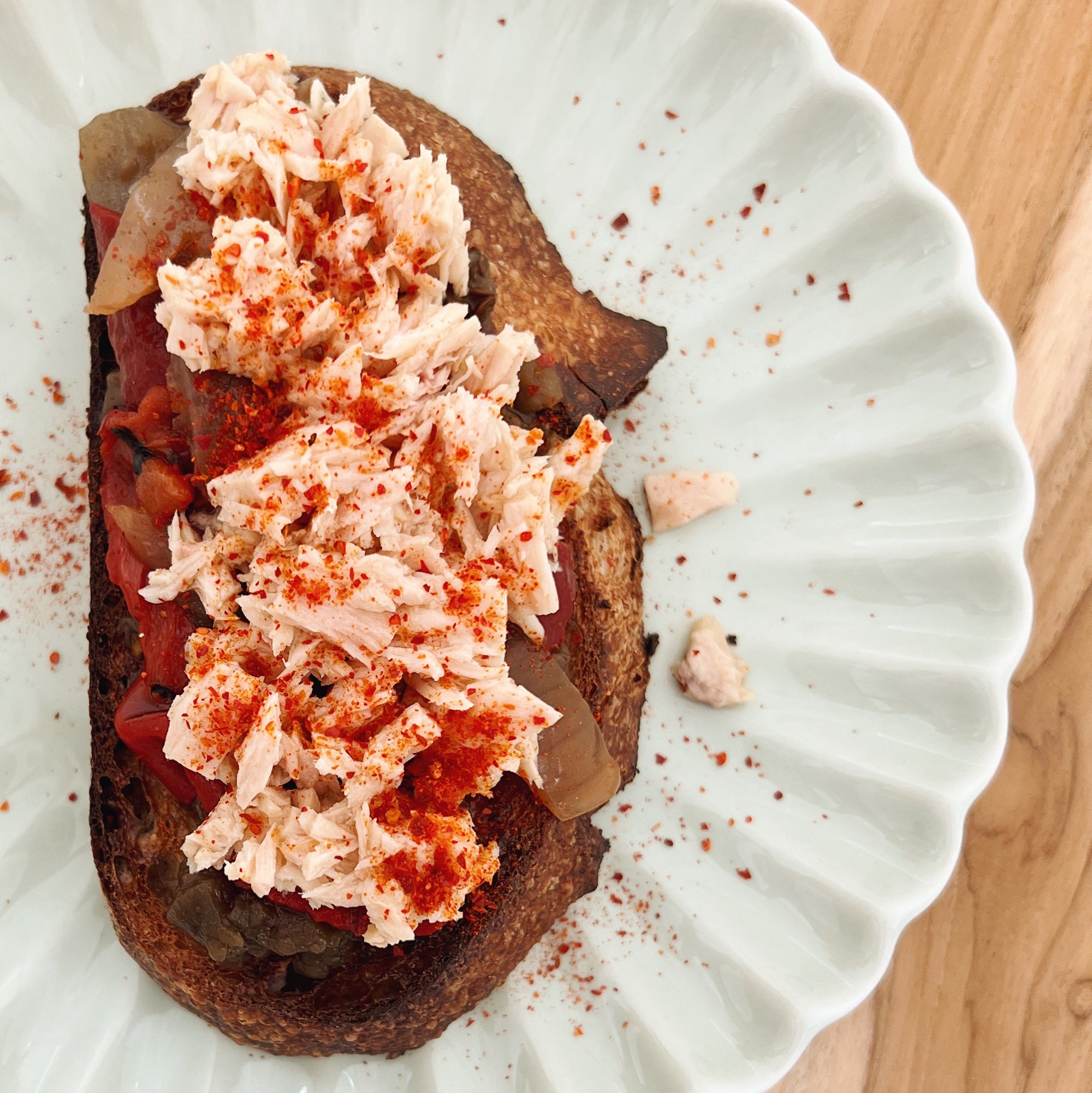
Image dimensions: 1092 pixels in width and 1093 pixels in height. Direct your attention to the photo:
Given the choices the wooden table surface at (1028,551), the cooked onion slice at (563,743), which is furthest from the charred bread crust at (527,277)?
the wooden table surface at (1028,551)

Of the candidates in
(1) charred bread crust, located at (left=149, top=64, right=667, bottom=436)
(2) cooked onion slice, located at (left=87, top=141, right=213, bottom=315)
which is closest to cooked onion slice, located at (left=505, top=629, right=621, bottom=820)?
(1) charred bread crust, located at (left=149, top=64, right=667, bottom=436)

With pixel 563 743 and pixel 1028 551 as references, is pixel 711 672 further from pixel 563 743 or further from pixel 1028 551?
pixel 1028 551

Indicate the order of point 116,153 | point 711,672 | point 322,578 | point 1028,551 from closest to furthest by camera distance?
point 322,578
point 116,153
point 711,672
point 1028,551

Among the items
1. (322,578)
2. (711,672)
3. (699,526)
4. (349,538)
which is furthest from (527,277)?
(711,672)

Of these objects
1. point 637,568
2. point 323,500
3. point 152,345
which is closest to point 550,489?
point 323,500

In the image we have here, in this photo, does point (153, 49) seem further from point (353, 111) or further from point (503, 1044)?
point (503, 1044)
